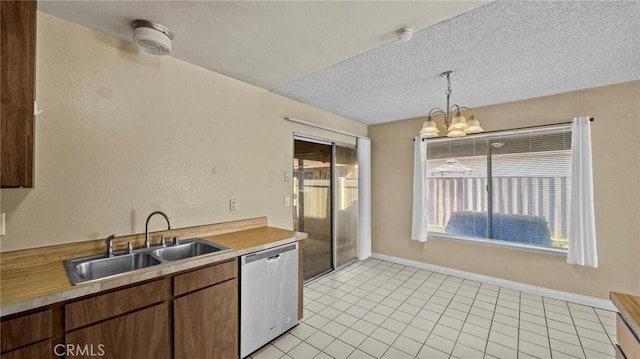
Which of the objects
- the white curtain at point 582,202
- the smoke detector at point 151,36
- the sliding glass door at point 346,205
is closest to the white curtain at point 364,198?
the sliding glass door at point 346,205

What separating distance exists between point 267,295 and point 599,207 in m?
3.76

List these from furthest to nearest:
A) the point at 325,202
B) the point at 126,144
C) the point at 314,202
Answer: the point at 325,202 → the point at 314,202 → the point at 126,144

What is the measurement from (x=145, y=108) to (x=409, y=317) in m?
3.17

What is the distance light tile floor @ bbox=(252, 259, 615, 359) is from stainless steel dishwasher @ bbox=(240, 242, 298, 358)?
15cm

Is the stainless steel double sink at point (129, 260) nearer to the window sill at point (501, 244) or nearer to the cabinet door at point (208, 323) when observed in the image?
the cabinet door at point (208, 323)

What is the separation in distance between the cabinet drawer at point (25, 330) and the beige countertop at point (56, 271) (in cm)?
6

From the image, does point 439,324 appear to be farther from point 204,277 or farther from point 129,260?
point 129,260

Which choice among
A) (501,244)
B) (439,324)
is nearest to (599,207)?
(501,244)

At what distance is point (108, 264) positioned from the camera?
1.69 metres

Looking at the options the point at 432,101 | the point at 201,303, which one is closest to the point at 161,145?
the point at 201,303

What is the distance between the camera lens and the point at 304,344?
7.07 ft

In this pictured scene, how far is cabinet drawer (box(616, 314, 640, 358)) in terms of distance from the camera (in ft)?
3.22

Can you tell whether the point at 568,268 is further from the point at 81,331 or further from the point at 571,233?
the point at 81,331

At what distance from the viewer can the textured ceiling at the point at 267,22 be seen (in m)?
1.49
